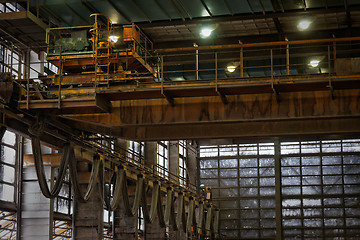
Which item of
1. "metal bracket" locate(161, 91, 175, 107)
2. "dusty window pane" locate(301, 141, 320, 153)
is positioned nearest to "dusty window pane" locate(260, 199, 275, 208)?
"dusty window pane" locate(301, 141, 320, 153)

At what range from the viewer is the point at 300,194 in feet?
157

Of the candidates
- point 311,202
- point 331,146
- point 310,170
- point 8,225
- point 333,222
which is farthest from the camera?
point 331,146

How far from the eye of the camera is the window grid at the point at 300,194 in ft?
153

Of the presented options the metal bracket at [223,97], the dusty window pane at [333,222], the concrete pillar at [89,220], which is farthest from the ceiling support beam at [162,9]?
the dusty window pane at [333,222]

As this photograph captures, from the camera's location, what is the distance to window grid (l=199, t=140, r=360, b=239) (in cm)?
4678

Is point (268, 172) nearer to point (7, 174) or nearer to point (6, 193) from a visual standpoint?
point (7, 174)

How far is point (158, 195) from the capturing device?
102 ft

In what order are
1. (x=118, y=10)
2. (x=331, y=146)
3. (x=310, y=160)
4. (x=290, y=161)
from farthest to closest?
1. (x=290, y=161)
2. (x=331, y=146)
3. (x=310, y=160)
4. (x=118, y=10)

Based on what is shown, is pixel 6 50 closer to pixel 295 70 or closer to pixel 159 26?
pixel 159 26

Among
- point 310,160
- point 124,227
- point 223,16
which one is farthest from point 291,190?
point 223,16

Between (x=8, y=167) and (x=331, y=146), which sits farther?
(x=331, y=146)

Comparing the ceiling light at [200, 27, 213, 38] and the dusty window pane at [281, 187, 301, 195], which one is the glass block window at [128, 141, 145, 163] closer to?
the ceiling light at [200, 27, 213, 38]

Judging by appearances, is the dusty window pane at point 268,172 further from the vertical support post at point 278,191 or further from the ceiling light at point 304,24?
the ceiling light at point 304,24

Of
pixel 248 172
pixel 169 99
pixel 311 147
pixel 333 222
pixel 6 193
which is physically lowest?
pixel 333 222
